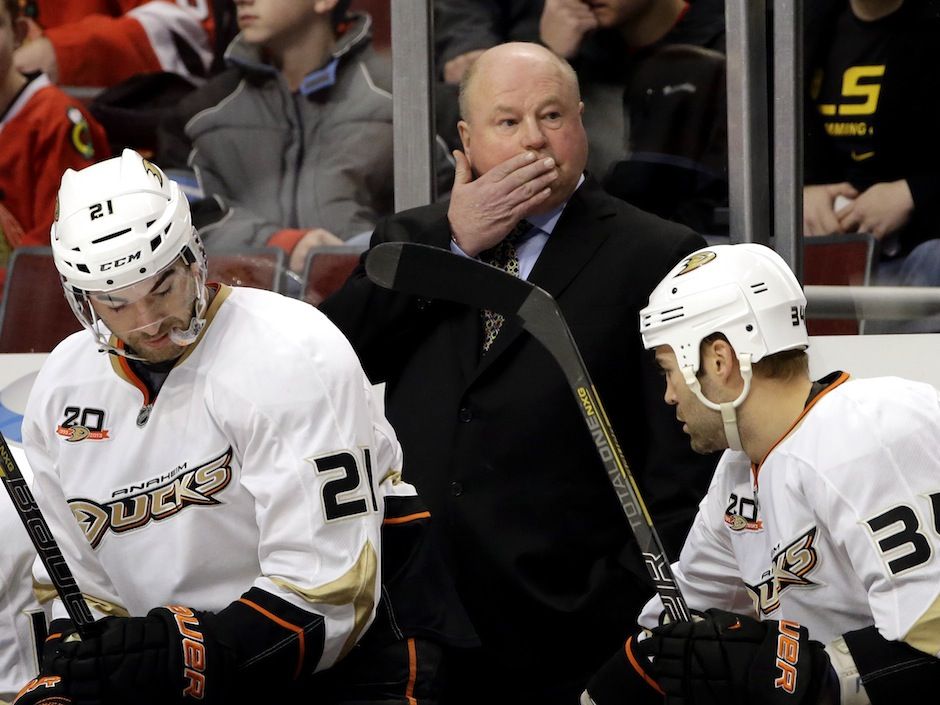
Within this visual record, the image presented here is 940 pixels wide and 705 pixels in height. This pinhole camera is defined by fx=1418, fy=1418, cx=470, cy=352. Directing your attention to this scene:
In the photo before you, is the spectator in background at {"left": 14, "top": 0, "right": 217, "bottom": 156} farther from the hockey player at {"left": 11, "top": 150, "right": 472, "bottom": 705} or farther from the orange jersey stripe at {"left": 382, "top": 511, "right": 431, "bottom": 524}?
the orange jersey stripe at {"left": 382, "top": 511, "right": 431, "bottom": 524}

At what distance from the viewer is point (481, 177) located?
2.62 metres

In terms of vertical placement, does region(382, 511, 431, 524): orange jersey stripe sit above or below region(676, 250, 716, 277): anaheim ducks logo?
below

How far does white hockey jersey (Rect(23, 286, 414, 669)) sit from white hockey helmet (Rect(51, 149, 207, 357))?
0.09 meters

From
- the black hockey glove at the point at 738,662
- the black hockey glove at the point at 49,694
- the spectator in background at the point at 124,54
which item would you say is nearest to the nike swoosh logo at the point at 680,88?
the spectator in background at the point at 124,54

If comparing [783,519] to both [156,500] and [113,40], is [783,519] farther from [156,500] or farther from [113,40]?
[113,40]

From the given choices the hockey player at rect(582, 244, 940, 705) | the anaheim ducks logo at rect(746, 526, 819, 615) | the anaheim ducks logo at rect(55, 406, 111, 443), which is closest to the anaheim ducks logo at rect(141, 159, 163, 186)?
the anaheim ducks logo at rect(55, 406, 111, 443)

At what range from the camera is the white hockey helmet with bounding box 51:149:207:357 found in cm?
205

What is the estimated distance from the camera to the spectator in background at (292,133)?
12.1 feet

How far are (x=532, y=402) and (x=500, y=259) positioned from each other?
0.97ft

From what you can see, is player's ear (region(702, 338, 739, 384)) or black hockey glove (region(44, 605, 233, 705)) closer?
black hockey glove (region(44, 605, 233, 705))

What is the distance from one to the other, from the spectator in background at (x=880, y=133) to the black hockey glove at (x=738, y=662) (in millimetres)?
1497

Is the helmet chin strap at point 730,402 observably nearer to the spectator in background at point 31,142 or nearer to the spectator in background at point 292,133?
the spectator in background at point 292,133

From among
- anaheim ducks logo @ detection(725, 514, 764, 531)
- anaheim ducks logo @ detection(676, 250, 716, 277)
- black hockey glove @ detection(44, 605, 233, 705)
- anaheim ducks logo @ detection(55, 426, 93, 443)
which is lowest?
anaheim ducks logo @ detection(725, 514, 764, 531)

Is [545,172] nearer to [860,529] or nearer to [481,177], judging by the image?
[481,177]
